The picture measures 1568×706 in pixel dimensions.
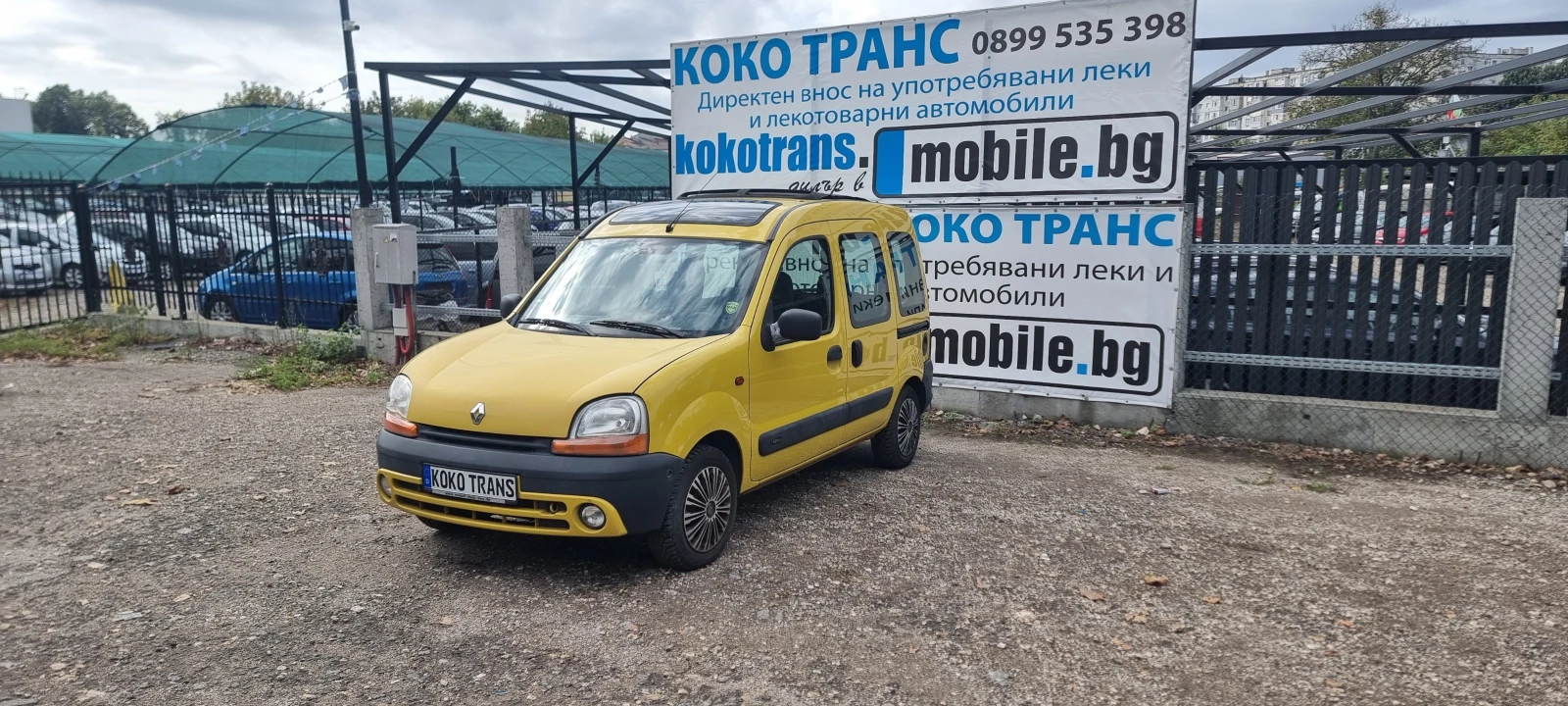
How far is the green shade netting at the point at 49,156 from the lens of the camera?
31344mm

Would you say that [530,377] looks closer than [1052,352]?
Yes

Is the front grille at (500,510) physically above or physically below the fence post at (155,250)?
below

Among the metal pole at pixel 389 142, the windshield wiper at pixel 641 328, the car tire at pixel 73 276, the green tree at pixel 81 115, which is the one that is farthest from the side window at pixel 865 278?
the green tree at pixel 81 115

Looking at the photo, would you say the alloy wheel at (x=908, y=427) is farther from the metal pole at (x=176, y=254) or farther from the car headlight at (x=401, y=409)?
the metal pole at (x=176, y=254)

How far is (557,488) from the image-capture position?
4.52m

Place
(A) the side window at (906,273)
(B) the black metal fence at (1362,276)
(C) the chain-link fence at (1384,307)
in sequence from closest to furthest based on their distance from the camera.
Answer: (A) the side window at (906,273) → (C) the chain-link fence at (1384,307) → (B) the black metal fence at (1362,276)

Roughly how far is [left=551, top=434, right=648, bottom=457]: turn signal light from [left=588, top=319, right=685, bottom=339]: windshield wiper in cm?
78

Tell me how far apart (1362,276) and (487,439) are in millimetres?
6172

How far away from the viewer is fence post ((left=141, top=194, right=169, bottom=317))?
43.4 feet

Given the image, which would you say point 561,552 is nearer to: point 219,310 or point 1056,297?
point 1056,297

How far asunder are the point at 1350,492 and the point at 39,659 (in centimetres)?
698

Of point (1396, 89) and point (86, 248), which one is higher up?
point (1396, 89)

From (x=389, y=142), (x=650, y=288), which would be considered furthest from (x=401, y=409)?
(x=389, y=142)

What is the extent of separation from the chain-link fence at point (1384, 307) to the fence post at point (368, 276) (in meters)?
8.21
